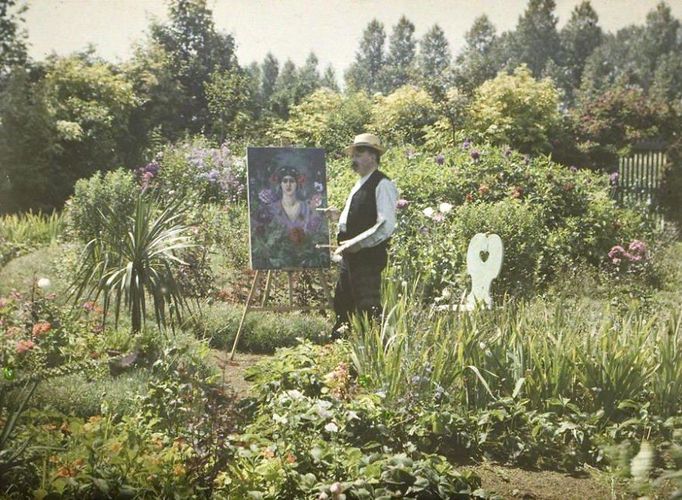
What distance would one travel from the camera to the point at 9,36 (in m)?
2.91

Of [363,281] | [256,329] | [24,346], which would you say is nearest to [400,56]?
[363,281]

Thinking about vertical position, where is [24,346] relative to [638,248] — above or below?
below

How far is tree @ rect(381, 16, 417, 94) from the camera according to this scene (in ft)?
10.7

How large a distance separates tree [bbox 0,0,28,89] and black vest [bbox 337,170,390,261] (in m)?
1.84

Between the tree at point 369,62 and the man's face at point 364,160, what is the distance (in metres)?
0.56

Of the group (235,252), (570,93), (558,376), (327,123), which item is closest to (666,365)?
(558,376)

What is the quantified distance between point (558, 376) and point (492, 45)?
151 cm

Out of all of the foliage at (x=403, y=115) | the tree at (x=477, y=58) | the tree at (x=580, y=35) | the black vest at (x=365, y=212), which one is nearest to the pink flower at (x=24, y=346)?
the black vest at (x=365, y=212)

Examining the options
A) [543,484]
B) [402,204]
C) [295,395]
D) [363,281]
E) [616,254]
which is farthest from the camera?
[402,204]

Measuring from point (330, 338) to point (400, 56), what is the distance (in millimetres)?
1883

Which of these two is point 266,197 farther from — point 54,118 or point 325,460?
point 325,460

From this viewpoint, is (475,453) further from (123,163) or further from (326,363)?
(123,163)

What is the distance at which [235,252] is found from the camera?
605 cm

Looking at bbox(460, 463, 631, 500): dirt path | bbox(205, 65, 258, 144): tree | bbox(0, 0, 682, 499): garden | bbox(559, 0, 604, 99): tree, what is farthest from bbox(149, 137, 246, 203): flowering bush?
bbox(460, 463, 631, 500): dirt path
